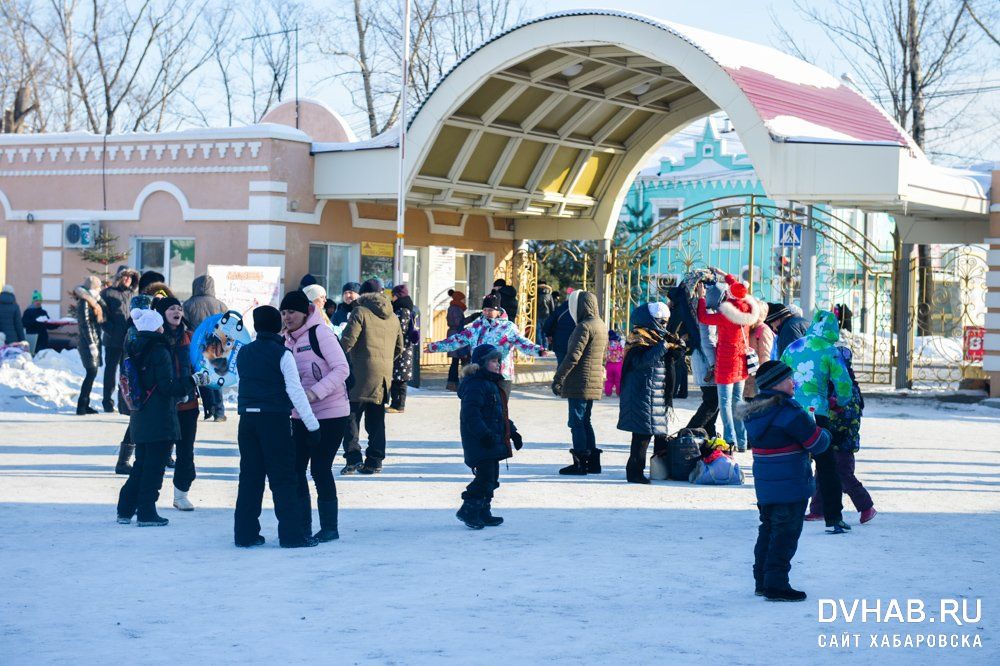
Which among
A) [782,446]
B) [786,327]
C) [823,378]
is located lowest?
[782,446]

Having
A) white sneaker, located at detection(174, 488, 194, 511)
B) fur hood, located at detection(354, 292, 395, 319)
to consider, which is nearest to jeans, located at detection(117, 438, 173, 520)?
white sneaker, located at detection(174, 488, 194, 511)

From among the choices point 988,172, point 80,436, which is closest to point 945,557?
point 80,436

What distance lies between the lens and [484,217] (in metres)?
25.5

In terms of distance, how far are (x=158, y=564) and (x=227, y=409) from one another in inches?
382

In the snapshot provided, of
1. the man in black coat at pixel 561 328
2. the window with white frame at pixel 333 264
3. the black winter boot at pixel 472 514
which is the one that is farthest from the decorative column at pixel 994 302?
the black winter boot at pixel 472 514

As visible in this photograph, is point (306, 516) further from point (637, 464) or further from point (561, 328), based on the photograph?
point (561, 328)

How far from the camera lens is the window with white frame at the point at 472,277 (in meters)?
25.1

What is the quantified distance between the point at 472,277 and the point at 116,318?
10702 millimetres

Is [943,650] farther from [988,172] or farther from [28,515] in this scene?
[988,172]

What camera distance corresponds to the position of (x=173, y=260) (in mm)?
22219

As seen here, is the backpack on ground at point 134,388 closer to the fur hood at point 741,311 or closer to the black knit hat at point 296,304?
the black knit hat at point 296,304

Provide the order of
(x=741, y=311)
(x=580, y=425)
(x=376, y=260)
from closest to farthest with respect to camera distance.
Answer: (x=580, y=425), (x=741, y=311), (x=376, y=260)

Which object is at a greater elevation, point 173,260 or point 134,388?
point 173,260

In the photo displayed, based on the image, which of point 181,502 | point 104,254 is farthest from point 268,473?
point 104,254
